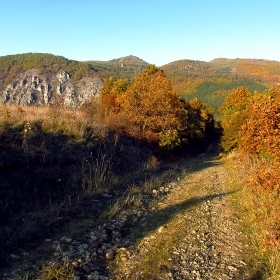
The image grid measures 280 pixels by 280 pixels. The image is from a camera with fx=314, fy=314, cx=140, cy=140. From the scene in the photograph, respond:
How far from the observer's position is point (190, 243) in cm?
677

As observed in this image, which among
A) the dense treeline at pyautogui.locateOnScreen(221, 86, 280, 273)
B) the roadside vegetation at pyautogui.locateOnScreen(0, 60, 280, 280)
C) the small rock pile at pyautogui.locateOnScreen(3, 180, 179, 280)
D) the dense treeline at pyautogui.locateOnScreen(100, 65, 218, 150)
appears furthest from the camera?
the dense treeline at pyautogui.locateOnScreen(100, 65, 218, 150)

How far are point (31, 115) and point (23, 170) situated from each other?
172 inches

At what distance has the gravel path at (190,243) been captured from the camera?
548 cm

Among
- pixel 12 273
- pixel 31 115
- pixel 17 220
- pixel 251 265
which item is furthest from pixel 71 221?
pixel 31 115

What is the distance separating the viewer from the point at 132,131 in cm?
2192

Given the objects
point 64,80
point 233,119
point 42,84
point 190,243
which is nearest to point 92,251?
point 190,243

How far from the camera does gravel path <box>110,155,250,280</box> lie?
18.0ft

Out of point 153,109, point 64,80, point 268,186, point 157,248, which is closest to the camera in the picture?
point 157,248

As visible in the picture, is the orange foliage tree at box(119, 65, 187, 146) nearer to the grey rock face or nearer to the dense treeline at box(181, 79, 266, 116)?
the grey rock face

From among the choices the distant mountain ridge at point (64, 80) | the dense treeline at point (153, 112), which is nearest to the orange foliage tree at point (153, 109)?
the dense treeline at point (153, 112)

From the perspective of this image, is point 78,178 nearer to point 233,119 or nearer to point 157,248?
point 157,248

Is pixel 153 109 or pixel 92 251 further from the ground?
pixel 153 109

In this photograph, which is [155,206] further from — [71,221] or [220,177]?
[220,177]

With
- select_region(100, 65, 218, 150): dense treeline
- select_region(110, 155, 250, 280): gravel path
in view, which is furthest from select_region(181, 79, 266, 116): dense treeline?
select_region(110, 155, 250, 280): gravel path
